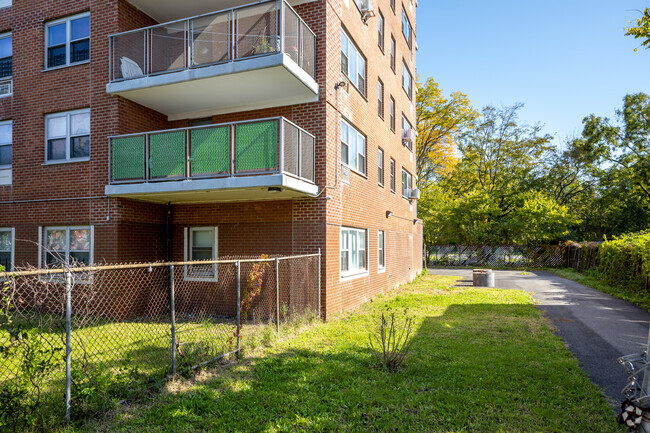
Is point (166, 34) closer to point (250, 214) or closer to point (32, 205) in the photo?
point (250, 214)

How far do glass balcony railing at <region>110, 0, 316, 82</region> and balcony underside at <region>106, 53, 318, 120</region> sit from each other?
226mm

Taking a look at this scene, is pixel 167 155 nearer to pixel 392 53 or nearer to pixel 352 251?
pixel 352 251

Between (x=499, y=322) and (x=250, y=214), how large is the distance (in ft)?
22.4

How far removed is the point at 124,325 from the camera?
9695mm

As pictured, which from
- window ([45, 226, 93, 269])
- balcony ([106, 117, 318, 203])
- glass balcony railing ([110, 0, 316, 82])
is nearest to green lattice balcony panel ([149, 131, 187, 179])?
balcony ([106, 117, 318, 203])

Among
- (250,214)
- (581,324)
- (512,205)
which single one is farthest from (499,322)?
(512,205)

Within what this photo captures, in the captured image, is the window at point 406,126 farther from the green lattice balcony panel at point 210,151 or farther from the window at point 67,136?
the window at point 67,136

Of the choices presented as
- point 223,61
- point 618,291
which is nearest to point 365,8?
point 223,61

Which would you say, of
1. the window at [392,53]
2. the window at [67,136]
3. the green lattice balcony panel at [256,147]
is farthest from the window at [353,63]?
the window at [67,136]

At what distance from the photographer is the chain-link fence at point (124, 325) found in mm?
4176

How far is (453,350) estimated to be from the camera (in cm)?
750

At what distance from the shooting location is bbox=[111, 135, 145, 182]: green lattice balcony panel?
393 inches

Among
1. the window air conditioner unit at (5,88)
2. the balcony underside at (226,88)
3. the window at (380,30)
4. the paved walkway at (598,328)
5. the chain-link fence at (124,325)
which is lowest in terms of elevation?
the paved walkway at (598,328)

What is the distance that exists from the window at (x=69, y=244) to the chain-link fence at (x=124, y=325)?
799 millimetres
